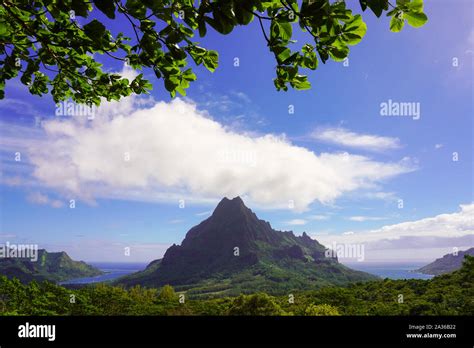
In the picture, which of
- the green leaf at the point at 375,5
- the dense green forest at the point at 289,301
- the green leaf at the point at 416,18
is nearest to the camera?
the green leaf at the point at 375,5

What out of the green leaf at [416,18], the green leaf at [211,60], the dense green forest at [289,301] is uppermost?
the green leaf at [211,60]

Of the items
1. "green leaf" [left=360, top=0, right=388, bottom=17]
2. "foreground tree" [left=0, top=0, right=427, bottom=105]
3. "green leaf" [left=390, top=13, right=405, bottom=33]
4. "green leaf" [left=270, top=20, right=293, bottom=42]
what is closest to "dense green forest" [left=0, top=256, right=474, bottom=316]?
"foreground tree" [left=0, top=0, right=427, bottom=105]

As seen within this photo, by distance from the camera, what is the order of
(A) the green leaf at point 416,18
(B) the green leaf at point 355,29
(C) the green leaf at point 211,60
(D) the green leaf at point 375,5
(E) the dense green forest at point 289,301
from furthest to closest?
(E) the dense green forest at point 289,301 → (C) the green leaf at point 211,60 → (B) the green leaf at point 355,29 → (A) the green leaf at point 416,18 → (D) the green leaf at point 375,5

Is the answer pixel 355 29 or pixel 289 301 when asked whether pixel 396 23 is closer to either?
pixel 355 29

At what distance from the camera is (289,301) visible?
220ft

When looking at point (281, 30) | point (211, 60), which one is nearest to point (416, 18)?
point (281, 30)

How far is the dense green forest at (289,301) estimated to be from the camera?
169ft

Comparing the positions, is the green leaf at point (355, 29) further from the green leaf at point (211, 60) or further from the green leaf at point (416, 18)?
the green leaf at point (211, 60)

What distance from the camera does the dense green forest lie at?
51594 millimetres

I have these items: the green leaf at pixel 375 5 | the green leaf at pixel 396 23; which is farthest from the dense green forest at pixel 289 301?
the green leaf at pixel 375 5

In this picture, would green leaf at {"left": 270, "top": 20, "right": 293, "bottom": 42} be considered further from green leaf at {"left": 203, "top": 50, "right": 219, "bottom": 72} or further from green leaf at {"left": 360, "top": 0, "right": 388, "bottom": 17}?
green leaf at {"left": 203, "top": 50, "right": 219, "bottom": 72}

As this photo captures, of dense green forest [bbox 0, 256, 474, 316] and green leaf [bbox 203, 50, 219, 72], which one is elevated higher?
green leaf [bbox 203, 50, 219, 72]
